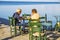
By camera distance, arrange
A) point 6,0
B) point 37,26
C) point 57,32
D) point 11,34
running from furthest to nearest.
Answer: point 6,0 < point 57,32 < point 11,34 < point 37,26

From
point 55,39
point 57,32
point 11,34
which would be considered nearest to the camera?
point 55,39

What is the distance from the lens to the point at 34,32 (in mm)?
10312

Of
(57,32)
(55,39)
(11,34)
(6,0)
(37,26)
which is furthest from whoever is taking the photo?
(6,0)

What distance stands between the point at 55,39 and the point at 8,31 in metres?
2.65

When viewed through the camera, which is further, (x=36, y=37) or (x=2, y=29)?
(x=2, y=29)

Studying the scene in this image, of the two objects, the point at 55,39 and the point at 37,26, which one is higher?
the point at 37,26

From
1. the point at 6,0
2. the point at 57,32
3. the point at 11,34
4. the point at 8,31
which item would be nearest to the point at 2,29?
the point at 8,31

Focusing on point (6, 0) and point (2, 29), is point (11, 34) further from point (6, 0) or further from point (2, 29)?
point (6, 0)

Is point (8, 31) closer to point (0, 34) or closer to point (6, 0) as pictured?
point (0, 34)

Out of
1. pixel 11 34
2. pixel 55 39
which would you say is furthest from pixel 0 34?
pixel 55 39

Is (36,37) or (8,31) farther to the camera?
(8,31)

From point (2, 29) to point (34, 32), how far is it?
13.3 feet

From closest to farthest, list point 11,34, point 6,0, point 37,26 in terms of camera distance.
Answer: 1. point 37,26
2. point 11,34
3. point 6,0

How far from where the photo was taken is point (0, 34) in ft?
41.9
